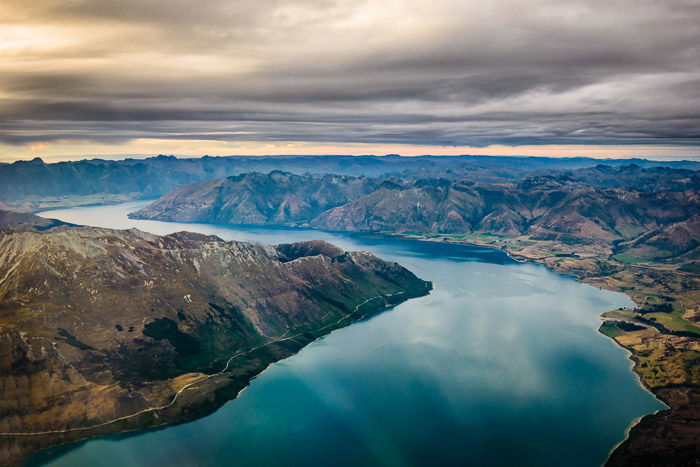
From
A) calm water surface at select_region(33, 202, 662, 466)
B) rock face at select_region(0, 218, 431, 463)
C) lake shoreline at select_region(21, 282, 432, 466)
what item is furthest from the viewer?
rock face at select_region(0, 218, 431, 463)

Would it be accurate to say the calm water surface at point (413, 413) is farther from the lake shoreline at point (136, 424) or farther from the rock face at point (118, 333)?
the rock face at point (118, 333)

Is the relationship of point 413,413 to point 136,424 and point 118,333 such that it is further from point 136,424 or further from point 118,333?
point 118,333

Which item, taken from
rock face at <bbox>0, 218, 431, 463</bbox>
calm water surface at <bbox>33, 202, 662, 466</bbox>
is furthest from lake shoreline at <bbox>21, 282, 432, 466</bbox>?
calm water surface at <bbox>33, 202, 662, 466</bbox>

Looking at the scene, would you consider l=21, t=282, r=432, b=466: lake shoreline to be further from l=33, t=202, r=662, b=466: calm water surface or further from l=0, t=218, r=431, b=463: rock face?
l=33, t=202, r=662, b=466: calm water surface

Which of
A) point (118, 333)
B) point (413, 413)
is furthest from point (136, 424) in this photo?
point (413, 413)

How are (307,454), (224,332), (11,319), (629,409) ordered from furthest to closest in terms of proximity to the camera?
(224,332), (11,319), (629,409), (307,454)

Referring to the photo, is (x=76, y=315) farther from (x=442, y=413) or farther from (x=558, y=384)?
(x=558, y=384)

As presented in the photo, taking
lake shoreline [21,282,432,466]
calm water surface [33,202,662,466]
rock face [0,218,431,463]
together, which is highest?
rock face [0,218,431,463]

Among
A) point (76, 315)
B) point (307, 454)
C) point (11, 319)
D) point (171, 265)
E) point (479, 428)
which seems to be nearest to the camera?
point (307, 454)

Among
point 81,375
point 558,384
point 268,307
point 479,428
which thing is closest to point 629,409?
point 558,384
